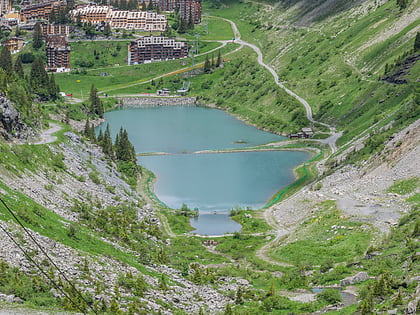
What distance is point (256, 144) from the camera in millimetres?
130125

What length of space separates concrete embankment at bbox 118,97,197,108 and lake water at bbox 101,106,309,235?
500 inches

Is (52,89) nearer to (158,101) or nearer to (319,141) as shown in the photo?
(158,101)

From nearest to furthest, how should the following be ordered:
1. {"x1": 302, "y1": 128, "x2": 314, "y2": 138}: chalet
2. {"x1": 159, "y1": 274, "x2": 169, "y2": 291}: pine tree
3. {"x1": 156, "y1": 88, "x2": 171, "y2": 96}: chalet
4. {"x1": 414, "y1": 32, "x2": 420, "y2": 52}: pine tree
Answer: {"x1": 159, "y1": 274, "x2": 169, "y2": 291}: pine tree → {"x1": 414, "y1": 32, "x2": 420, "y2": 52}: pine tree → {"x1": 302, "y1": 128, "x2": 314, "y2": 138}: chalet → {"x1": 156, "y1": 88, "x2": 171, "y2": 96}: chalet

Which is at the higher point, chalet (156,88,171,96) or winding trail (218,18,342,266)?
chalet (156,88,171,96)

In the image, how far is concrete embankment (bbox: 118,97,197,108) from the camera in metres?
185

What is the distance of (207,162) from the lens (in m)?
114

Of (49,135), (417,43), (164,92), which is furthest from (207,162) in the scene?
(164,92)

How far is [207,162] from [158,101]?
76.3 m

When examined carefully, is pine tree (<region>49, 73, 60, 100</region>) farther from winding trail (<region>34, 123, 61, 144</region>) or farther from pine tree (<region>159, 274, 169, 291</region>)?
pine tree (<region>159, 274, 169, 291</region>)

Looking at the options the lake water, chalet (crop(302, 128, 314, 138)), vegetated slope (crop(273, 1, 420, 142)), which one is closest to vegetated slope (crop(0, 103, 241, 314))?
the lake water

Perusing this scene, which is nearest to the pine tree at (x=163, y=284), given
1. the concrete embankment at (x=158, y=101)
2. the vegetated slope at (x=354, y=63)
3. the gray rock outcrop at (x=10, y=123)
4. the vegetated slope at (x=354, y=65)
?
the gray rock outcrop at (x=10, y=123)

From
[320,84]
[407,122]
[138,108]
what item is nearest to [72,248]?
[407,122]

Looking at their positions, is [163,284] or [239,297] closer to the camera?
[163,284]

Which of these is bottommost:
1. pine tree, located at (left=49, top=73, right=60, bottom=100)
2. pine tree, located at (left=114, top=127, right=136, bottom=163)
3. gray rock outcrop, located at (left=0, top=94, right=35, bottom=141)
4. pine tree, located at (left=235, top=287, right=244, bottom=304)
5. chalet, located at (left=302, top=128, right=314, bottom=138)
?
pine tree, located at (left=235, top=287, right=244, bottom=304)
